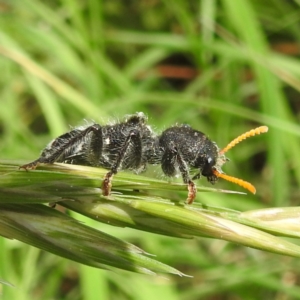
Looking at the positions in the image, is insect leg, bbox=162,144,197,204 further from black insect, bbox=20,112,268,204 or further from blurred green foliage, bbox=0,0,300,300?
blurred green foliage, bbox=0,0,300,300

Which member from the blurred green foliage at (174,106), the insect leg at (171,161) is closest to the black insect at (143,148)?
the insect leg at (171,161)

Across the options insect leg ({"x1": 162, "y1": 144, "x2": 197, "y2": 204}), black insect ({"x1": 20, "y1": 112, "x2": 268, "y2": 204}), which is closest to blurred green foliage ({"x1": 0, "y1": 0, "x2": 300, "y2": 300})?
black insect ({"x1": 20, "y1": 112, "x2": 268, "y2": 204})

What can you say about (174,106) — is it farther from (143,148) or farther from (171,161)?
(171,161)

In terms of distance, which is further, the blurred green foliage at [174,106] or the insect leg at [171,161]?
the blurred green foliage at [174,106]

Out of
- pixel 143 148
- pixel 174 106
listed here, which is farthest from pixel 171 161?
pixel 174 106

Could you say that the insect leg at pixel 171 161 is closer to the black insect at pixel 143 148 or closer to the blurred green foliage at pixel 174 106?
the black insect at pixel 143 148

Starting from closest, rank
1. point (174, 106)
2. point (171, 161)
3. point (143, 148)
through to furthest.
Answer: point (171, 161) → point (143, 148) → point (174, 106)
